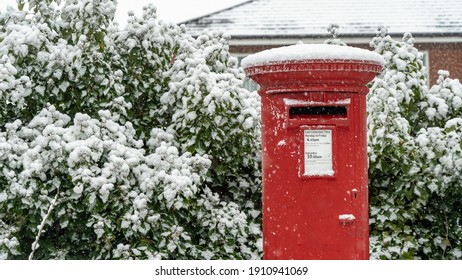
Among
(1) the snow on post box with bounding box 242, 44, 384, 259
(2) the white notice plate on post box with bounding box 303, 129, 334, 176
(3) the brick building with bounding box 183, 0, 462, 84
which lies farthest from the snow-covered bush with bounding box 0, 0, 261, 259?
(3) the brick building with bounding box 183, 0, 462, 84

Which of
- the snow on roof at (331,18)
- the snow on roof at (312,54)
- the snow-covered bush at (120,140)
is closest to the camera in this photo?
the snow on roof at (312,54)

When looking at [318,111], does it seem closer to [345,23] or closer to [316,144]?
[316,144]

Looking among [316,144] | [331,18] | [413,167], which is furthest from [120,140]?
[331,18]

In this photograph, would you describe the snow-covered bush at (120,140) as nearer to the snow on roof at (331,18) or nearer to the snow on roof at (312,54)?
the snow on roof at (312,54)

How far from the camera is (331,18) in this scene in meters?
15.5

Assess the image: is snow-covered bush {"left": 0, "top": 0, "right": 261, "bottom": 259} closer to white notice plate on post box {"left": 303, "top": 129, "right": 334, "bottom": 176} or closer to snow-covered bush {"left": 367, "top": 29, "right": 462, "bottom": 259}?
snow-covered bush {"left": 367, "top": 29, "right": 462, "bottom": 259}

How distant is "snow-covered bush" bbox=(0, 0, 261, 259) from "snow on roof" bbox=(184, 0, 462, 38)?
9.47 metres

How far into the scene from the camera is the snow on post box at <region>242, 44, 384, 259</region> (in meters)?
3.69

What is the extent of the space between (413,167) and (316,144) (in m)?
1.60

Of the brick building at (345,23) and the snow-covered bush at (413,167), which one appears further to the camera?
the brick building at (345,23)

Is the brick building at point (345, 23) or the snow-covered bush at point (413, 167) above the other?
the brick building at point (345, 23)

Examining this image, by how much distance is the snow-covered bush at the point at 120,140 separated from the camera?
180 inches

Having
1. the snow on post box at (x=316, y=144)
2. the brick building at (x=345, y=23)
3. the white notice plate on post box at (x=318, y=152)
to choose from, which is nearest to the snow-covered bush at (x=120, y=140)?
the snow on post box at (x=316, y=144)

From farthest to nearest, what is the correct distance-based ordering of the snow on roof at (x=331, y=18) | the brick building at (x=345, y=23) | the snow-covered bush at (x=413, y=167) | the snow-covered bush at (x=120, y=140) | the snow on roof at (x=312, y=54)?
the snow on roof at (x=331, y=18), the brick building at (x=345, y=23), the snow-covered bush at (x=413, y=167), the snow-covered bush at (x=120, y=140), the snow on roof at (x=312, y=54)
